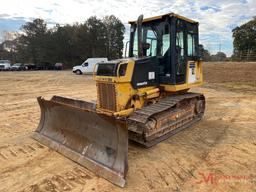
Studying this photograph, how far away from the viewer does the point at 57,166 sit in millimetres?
4723

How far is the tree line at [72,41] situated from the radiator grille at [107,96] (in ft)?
143

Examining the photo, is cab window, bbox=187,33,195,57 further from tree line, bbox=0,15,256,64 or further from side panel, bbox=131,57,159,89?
tree line, bbox=0,15,256,64

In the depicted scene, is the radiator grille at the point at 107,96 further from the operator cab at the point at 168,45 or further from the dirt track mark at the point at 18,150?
the dirt track mark at the point at 18,150

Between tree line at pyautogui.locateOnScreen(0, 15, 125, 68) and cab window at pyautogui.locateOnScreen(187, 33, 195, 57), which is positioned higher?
tree line at pyautogui.locateOnScreen(0, 15, 125, 68)

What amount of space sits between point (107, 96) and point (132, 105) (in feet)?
1.97

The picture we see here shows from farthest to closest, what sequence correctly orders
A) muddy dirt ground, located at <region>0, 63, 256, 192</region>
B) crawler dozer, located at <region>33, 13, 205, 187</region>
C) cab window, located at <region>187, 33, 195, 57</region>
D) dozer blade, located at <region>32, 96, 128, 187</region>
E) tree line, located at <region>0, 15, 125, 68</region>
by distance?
tree line, located at <region>0, 15, 125, 68</region>, cab window, located at <region>187, 33, 195, 57</region>, crawler dozer, located at <region>33, 13, 205, 187</region>, dozer blade, located at <region>32, 96, 128, 187</region>, muddy dirt ground, located at <region>0, 63, 256, 192</region>

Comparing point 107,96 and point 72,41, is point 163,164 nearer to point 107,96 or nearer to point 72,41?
point 107,96

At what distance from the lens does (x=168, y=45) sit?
6.30 metres

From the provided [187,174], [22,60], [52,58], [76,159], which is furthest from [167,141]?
[22,60]

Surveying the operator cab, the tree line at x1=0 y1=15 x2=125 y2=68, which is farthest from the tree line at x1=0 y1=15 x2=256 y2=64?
the operator cab

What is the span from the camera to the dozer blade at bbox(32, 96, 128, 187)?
4324 millimetres

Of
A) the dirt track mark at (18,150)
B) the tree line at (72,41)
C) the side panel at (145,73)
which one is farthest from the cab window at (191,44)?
the tree line at (72,41)

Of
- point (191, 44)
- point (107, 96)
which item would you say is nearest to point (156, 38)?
point (191, 44)

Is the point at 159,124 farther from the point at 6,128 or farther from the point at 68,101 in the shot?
the point at 6,128
